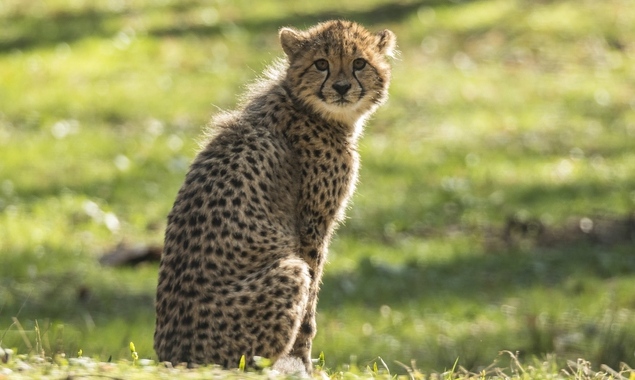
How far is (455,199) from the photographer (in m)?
13.8

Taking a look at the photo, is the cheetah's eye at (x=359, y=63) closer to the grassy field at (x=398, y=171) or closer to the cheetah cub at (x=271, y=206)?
the cheetah cub at (x=271, y=206)

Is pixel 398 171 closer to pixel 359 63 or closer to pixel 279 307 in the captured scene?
pixel 359 63

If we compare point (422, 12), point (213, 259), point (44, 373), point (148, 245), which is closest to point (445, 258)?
point (148, 245)

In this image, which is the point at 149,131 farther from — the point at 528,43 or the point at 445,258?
the point at 528,43

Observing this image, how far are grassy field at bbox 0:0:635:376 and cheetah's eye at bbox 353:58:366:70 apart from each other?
5.69 ft

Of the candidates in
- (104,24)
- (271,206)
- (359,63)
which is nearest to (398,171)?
(104,24)

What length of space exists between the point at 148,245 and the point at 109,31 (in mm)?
9292

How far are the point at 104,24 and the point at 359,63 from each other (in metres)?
14.0

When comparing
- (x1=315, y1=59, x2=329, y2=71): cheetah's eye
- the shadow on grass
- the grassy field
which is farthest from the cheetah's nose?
the shadow on grass

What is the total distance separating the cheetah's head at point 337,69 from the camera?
6.88 m

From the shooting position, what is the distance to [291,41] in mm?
7117

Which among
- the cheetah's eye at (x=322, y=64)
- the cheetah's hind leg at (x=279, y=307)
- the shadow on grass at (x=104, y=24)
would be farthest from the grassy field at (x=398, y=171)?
the cheetah's eye at (x=322, y=64)

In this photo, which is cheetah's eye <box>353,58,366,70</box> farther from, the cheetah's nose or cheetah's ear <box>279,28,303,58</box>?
cheetah's ear <box>279,28,303,58</box>

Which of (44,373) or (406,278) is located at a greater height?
(406,278)
